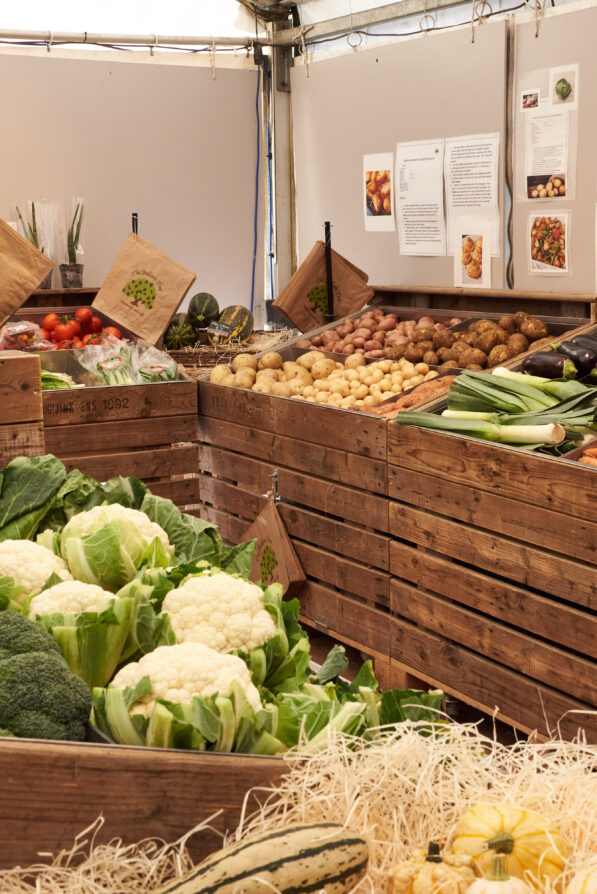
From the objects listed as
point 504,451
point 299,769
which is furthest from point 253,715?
point 504,451

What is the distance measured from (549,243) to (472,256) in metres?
0.59

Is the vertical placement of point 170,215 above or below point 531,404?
above

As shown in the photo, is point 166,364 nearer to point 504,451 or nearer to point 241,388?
point 241,388

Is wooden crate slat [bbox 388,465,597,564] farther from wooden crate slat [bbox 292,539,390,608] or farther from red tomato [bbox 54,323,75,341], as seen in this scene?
red tomato [bbox 54,323,75,341]

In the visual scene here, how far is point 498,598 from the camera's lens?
3.46 meters

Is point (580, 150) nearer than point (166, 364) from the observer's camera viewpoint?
Yes

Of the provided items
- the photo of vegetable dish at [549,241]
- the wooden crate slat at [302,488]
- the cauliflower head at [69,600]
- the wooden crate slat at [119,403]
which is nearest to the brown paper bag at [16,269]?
the wooden crate slat at [119,403]

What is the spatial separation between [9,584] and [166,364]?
3637 millimetres

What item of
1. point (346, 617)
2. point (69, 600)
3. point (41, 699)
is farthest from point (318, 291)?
point (41, 699)

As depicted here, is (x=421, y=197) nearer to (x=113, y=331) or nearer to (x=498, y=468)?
(x=113, y=331)

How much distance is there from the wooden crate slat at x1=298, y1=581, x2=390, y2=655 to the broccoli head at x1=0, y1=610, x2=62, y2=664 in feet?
8.92

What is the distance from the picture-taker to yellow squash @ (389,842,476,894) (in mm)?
1100

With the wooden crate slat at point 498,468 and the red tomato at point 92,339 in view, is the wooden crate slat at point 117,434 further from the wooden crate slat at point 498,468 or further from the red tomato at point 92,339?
the wooden crate slat at point 498,468

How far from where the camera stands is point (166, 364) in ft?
17.5
